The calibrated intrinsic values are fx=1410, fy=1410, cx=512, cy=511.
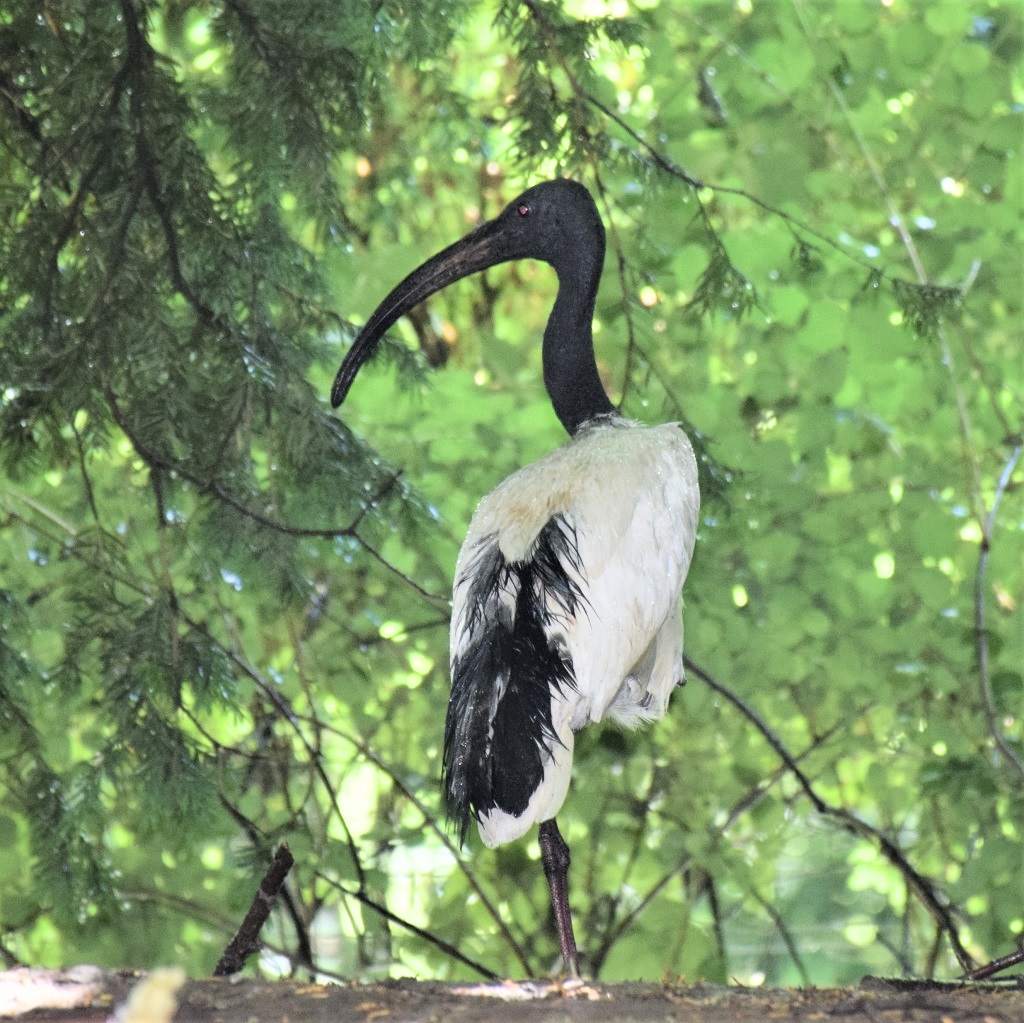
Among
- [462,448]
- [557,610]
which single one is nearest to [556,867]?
[557,610]

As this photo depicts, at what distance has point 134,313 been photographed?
4090 mm

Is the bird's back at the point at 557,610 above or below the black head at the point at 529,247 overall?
below

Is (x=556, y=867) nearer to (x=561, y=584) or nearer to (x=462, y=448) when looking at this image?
(x=561, y=584)

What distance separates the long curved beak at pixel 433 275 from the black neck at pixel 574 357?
0.81ft

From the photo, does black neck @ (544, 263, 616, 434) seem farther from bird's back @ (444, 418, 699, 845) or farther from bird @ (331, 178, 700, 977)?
bird's back @ (444, 418, 699, 845)

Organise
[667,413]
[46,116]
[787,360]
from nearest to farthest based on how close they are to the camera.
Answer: [46,116], [667,413], [787,360]

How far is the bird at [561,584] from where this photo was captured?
3.46 meters

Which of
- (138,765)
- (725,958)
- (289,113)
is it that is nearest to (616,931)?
(725,958)

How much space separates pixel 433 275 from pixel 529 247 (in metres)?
0.32

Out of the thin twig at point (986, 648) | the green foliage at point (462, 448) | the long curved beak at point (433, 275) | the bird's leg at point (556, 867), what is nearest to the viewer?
the bird's leg at point (556, 867)

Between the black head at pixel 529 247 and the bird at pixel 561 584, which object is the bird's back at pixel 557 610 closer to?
the bird at pixel 561 584

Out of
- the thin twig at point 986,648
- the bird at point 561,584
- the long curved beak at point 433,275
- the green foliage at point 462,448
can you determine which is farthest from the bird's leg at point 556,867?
the thin twig at point 986,648

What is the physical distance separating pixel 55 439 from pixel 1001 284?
439cm

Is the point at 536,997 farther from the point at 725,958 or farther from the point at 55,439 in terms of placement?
the point at 725,958
